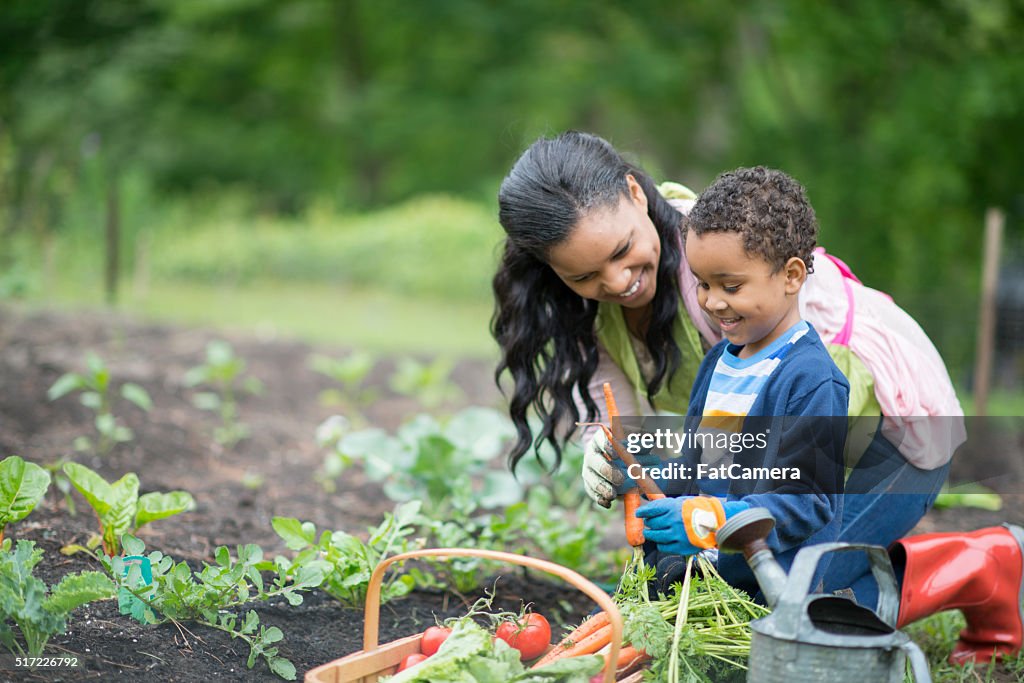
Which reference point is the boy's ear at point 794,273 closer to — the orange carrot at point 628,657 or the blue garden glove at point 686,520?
the blue garden glove at point 686,520

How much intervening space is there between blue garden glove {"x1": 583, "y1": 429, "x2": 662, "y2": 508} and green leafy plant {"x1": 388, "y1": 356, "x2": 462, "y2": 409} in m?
2.88

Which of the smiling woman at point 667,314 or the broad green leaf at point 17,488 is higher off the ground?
the smiling woman at point 667,314

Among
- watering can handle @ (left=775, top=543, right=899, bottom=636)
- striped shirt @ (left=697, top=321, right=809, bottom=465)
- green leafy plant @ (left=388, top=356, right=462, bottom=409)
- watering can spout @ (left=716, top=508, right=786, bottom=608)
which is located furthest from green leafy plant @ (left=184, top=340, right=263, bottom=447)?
watering can handle @ (left=775, top=543, right=899, bottom=636)

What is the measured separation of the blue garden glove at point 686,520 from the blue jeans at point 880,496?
640mm

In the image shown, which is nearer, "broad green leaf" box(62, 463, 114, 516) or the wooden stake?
"broad green leaf" box(62, 463, 114, 516)

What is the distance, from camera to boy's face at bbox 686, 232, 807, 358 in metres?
1.95

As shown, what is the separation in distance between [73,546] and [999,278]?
6566 millimetres

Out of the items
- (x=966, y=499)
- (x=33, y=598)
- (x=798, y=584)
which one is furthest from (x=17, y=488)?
(x=966, y=499)

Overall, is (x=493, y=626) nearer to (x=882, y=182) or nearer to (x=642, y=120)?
(x=882, y=182)

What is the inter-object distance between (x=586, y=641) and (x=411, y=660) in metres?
0.35

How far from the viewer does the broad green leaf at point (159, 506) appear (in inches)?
96.2

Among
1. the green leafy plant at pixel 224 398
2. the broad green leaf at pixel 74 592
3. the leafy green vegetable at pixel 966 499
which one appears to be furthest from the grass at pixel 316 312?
the broad green leaf at pixel 74 592

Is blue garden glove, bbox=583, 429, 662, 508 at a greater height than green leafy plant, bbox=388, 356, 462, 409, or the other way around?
blue garden glove, bbox=583, 429, 662, 508

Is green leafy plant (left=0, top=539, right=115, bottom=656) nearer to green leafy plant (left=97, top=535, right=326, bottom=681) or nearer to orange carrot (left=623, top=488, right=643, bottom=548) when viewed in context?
green leafy plant (left=97, top=535, right=326, bottom=681)
